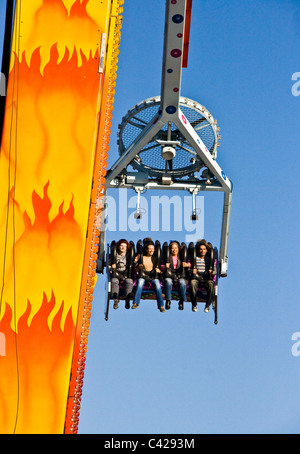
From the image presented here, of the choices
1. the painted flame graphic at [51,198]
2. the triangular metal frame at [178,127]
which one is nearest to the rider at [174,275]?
the triangular metal frame at [178,127]

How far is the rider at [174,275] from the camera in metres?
21.6

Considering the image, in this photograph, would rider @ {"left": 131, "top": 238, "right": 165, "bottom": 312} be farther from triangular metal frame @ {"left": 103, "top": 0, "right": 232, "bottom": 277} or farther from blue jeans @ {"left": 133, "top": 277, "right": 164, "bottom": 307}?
triangular metal frame @ {"left": 103, "top": 0, "right": 232, "bottom": 277}

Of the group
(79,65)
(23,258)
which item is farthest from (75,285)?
(79,65)

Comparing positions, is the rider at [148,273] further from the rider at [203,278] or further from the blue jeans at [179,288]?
the rider at [203,278]

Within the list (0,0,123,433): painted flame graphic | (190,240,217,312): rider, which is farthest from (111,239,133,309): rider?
(0,0,123,433): painted flame graphic

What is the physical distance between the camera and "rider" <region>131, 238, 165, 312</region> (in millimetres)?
21375

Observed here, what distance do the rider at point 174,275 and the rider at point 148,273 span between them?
155 millimetres

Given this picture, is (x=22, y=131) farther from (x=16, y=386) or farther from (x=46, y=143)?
(x=16, y=386)

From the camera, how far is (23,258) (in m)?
18.8

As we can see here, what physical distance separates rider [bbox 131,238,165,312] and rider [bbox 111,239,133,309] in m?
0.18

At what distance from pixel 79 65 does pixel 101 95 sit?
70 centimetres

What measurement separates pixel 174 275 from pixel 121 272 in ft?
3.31

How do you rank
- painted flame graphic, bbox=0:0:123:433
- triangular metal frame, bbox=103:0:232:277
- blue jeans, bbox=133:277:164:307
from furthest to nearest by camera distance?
1. blue jeans, bbox=133:277:164:307
2. triangular metal frame, bbox=103:0:232:277
3. painted flame graphic, bbox=0:0:123:433
